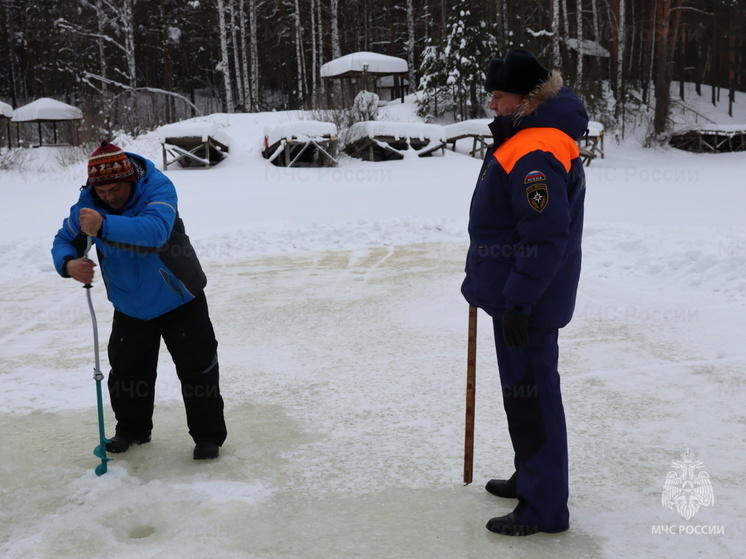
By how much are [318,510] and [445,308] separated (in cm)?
410

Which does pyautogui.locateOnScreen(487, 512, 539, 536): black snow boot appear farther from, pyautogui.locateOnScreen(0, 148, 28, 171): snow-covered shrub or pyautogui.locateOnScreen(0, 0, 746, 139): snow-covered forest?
pyautogui.locateOnScreen(0, 0, 746, 139): snow-covered forest

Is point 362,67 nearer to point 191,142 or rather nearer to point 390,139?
point 390,139

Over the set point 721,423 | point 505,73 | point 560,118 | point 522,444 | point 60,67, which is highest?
point 60,67

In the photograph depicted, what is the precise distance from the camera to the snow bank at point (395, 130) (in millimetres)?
20406

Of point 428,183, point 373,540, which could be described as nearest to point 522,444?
point 373,540

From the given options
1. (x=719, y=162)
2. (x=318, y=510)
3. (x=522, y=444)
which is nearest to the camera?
(x=522, y=444)

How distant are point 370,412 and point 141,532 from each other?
1676 millimetres

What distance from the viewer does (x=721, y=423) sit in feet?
13.2

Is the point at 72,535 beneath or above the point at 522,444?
beneath

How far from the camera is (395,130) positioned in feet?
67.7

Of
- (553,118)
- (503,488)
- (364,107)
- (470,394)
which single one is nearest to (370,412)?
(470,394)

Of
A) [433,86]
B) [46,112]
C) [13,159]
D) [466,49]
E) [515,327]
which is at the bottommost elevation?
[515,327]

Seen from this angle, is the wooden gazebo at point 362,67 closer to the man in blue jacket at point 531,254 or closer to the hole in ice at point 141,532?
the man in blue jacket at point 531,254

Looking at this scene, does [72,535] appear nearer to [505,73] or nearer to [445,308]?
[505,73]
